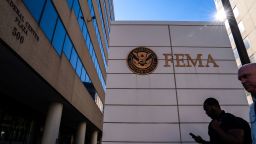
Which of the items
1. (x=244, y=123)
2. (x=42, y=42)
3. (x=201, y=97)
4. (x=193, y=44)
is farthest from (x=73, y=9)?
(x=244, y=123)

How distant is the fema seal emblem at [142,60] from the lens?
4566 millimetres

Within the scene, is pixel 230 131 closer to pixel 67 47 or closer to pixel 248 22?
pixel 67 47

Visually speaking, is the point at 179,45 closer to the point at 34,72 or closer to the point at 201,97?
the point at 201,97

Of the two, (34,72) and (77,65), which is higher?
(77,65)

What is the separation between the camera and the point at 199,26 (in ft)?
16.4

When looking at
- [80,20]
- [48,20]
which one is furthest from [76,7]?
[48,20]

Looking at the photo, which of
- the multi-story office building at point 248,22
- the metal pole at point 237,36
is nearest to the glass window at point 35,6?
the metal pole at point 237,36

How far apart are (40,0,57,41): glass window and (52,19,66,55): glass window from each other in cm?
47

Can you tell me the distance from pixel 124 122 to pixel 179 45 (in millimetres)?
2386

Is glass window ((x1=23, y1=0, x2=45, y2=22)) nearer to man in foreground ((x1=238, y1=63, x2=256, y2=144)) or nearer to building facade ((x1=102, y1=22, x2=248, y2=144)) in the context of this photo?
building facade ((x1=102, y1=22, x2=248, y2=144))

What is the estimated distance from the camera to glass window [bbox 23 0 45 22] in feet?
26.2

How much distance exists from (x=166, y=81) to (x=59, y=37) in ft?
29.0

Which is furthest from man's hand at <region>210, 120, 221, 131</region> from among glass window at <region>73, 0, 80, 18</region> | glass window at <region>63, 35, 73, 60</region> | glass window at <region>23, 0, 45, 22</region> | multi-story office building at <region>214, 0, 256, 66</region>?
multi-story office building at <region>214, 0, 256, 66</region>

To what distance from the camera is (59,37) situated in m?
11.3
